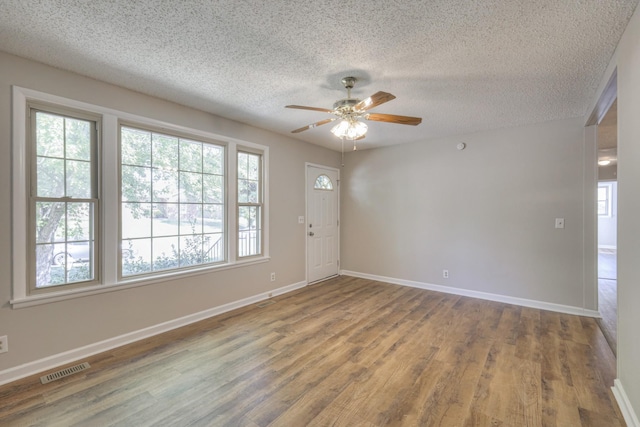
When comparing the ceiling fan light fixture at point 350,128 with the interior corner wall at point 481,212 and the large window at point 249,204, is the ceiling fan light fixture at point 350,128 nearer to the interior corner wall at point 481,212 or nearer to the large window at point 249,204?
the large window at point 249,204

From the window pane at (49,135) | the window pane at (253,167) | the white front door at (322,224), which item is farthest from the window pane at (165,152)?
the white front door at (322,224)

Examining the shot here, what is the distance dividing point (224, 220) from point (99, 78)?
1.88 meters

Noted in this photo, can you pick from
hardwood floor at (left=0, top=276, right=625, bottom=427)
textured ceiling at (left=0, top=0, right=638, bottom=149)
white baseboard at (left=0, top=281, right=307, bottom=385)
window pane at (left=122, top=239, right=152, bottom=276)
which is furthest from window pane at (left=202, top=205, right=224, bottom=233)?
textured ceiling at (left=0, top=0, right=638, bottom=149)

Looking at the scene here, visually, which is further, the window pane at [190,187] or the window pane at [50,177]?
the window pane at [190,187]

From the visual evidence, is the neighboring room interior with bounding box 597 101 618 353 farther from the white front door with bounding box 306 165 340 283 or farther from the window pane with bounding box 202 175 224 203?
the window pane with bounding box 202 175 224 203

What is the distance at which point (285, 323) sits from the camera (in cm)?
328

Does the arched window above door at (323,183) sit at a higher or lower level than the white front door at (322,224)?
higher

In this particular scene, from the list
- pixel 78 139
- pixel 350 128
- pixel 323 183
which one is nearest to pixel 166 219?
pixel 78 139

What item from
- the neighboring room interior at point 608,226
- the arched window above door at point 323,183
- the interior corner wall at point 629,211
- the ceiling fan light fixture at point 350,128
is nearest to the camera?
the interior corner wall at point 629,211

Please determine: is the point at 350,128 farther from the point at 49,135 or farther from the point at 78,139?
the point at 49,135

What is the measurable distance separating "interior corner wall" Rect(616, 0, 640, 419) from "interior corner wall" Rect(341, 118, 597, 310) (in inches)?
72.6

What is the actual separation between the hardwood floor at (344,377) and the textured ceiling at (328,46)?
2.48 metres

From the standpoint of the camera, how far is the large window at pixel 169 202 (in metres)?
2.87

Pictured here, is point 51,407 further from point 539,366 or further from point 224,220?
point 539,366
